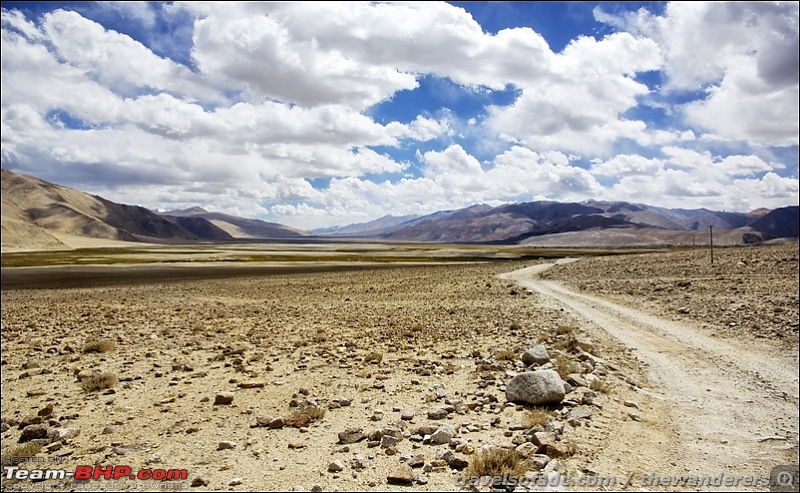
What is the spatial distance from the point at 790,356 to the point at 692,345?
318 cm

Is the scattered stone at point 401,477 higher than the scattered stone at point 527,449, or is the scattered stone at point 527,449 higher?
the scattered stone at point 527,449

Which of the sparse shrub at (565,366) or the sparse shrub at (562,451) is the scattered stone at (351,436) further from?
the sparse shrub at (565,366)

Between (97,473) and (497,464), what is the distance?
753cm

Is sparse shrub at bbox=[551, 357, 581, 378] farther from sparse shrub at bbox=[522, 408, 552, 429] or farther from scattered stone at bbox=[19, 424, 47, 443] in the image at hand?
scattered stone at bbox=[19, 424, 47, 443]

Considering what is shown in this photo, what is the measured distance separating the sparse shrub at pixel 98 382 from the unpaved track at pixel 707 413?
13816mm

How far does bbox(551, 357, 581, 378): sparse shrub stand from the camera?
13.7 metres

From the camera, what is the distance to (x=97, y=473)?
868cm

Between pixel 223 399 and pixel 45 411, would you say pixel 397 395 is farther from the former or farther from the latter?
pixel 45 411

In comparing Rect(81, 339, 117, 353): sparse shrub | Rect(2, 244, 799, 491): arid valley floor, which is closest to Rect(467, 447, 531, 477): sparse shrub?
Rect(2, 244, 799, 491): arid valley floor

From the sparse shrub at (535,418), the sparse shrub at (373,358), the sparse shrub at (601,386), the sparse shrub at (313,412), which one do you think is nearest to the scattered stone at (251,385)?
the sparse shrub at (313,412)

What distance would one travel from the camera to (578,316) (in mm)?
25859

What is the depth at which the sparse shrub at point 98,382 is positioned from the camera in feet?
45.1

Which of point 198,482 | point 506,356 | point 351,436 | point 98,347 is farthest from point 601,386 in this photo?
point 98,347

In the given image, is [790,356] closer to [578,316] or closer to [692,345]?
[692,345]
